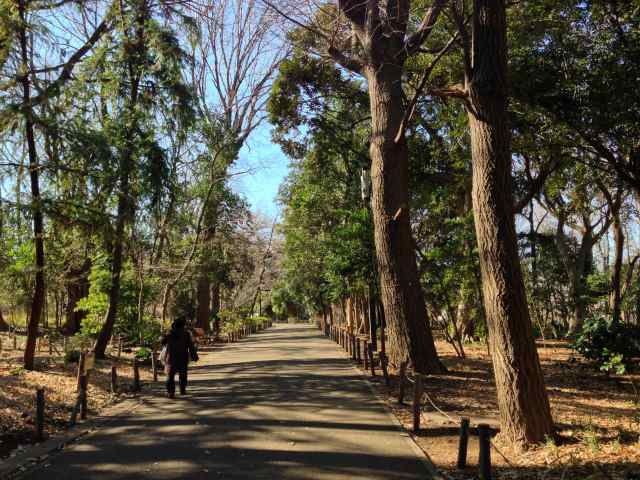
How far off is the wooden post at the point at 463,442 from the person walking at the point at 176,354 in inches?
261

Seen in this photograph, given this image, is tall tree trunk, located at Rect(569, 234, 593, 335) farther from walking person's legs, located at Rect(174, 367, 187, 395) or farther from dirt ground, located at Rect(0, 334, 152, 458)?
dirt ground, located at Rect(0, 334, 152, 458)

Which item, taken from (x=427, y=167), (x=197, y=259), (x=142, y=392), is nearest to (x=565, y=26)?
(x=427, y=167)

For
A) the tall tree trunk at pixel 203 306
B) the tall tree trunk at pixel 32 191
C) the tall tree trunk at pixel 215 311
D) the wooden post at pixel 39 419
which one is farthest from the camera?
the tall tree trunk at pixel 215 311

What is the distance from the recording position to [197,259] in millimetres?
24188

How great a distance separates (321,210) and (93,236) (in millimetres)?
19287

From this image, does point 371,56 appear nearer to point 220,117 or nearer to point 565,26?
point 565,26

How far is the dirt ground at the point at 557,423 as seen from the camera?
6180mm

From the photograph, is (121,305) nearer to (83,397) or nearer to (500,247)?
(83,397)

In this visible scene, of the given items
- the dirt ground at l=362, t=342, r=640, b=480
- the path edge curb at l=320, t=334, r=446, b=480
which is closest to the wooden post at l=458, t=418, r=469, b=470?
the dirt ground at l=362, t=342, r=640, b=480

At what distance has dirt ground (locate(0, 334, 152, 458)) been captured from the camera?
8.34 meters

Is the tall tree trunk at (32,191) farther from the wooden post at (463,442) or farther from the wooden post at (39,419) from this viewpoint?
the wooden post at (463,442)

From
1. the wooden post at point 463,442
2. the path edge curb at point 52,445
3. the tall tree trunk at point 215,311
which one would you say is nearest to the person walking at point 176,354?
the path edge curb at point 52,445

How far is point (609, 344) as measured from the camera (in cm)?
1335

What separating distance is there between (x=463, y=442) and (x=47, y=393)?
858 centimetres
